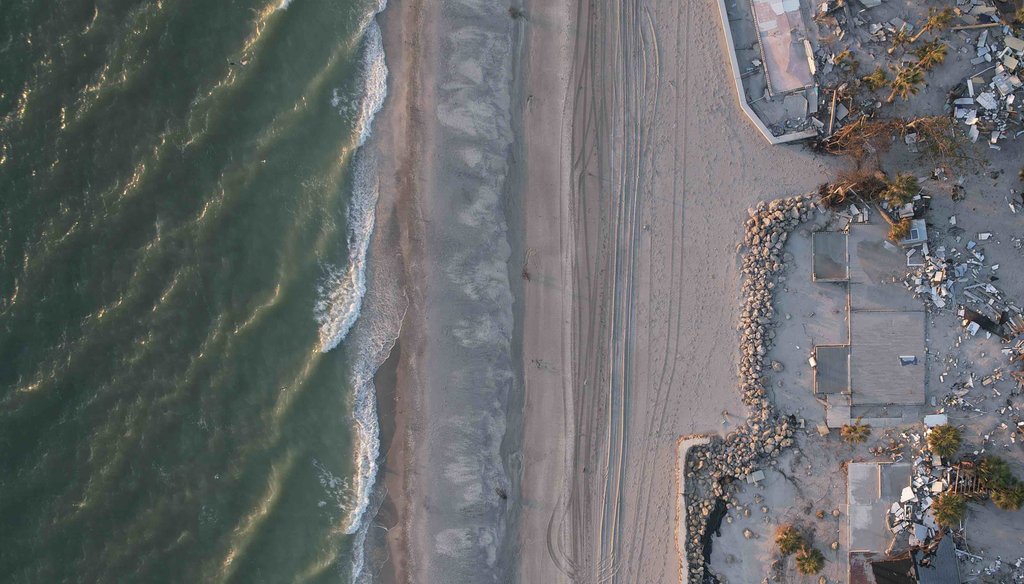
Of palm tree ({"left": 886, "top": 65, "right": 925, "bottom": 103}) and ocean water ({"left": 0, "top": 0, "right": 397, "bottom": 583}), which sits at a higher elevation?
palm tree ({"left": 886, "top": 65, "right": 925, "bottom": 103})

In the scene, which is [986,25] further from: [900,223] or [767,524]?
[767,524]

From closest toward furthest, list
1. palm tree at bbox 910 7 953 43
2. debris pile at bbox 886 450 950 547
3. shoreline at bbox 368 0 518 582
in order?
palm tree at bbox 910 7 953 43 < debris pile at bbox 886 450 950 547 < shoreline at bbox 368 0 518 582

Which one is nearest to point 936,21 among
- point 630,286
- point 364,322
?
point 630,286

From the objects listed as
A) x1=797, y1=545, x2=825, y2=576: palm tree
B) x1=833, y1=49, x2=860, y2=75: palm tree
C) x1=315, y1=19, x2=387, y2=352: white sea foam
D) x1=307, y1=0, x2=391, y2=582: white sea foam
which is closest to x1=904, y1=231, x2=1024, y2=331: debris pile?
x1=833, y1=49, x2=860, y2=75: palm tree

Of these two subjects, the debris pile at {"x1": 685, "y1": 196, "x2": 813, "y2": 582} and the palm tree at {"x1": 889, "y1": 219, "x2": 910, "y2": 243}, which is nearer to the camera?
the palm tree at {"x1": 889, "y1": 219, "x2": 910, "y2": 243}

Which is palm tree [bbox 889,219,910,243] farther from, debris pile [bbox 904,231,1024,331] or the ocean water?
the ocean water

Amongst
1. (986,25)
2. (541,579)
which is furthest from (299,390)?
(986,25)

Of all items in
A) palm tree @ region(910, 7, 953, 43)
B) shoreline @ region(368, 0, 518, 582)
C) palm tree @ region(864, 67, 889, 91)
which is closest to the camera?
palm tree @ region(910, 7, 953, 43)
